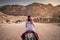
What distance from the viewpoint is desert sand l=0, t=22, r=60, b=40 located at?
99.7 inches

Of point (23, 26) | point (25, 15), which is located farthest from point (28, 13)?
point (23, 26)

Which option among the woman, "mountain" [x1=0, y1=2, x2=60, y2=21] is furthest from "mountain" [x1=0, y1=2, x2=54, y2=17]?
the woman

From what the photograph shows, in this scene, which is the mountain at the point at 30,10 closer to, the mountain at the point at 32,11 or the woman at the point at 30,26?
the mountain at the point at 32,11

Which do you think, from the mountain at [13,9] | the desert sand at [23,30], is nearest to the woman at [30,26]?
the desert sand at [23,30]

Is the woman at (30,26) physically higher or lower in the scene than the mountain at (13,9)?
lower

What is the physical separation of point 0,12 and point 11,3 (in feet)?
0.84

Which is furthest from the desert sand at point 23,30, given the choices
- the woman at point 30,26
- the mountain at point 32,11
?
the mountain at point 32,11

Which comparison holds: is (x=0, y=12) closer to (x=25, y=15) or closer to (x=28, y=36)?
(x=25, y=15)

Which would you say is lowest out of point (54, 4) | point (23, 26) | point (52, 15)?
point (23, 26)

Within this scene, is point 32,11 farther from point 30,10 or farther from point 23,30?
point 23,30

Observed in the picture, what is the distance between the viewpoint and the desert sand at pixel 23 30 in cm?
253

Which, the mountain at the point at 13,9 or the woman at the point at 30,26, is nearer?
the woman at the point at 30,26

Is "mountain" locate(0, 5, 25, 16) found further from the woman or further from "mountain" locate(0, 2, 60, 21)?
the woman

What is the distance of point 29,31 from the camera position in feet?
8.23
